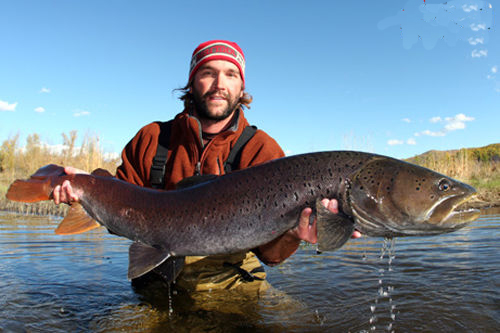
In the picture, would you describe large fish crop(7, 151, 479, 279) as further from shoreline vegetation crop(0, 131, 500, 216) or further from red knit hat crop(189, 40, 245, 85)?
shoreline vegetation crop(0, 131, 500, 216)

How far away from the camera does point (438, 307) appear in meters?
3.61

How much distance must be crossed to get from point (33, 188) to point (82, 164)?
997 cm

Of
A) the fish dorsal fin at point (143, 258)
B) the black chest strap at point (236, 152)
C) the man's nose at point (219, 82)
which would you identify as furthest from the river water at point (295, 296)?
the man's nose at point (219, 82)

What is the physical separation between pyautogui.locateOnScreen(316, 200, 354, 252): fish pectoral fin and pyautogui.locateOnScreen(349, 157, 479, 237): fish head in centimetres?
11

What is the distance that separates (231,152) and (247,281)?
57.7 inches

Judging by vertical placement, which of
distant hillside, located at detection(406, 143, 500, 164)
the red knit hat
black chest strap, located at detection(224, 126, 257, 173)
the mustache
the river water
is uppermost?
distant hillside, located at detection(406, 143, 500, 164)

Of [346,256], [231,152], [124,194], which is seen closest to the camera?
[124,194]

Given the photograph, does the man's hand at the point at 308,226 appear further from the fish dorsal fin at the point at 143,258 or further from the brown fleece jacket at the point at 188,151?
the brown fleece jacket at the point at 188,151

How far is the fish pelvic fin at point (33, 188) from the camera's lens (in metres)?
3.10

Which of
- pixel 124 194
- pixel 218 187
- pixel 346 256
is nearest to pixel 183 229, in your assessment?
pixel 218 187

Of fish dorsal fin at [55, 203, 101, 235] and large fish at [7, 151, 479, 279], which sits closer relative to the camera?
large fish at [7, 151, 479, 279]

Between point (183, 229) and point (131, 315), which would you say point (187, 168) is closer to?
point (183, 229)

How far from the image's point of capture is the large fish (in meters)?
2.48

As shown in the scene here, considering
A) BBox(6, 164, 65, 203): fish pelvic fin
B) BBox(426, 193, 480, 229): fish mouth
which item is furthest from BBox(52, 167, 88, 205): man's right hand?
BBox(426, 193, 480, 229): fish mouth
